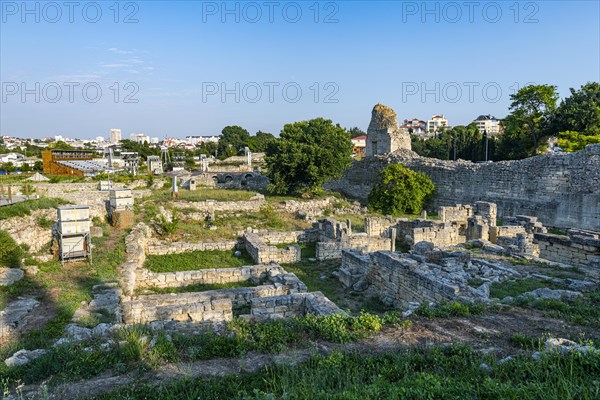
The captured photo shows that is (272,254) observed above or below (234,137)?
below

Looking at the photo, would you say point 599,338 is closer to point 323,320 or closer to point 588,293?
point 588,293

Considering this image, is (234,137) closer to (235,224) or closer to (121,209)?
(235,224)

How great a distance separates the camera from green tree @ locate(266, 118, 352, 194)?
26188 mm

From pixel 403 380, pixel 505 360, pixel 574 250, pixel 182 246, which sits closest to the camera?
pixel 403 380

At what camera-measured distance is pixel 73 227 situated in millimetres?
9688

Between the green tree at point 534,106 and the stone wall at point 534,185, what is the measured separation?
1083cm

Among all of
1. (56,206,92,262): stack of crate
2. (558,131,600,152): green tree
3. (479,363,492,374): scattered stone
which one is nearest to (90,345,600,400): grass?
Answer: (479,363,492,374): scattered stone

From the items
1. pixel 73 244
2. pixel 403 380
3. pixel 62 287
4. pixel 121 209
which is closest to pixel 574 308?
pixel 403 380

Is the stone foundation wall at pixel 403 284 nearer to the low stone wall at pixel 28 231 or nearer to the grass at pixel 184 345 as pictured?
the grass at pixel 184 345

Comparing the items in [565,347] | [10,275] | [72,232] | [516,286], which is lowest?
[516,286]

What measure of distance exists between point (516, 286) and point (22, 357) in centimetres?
869

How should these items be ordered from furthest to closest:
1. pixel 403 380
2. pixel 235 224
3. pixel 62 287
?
1. pixel 235 224
2. pixel 62 287
3. pixel 403 380

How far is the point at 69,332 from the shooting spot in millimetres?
5633

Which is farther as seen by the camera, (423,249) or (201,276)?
(423,249)
